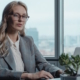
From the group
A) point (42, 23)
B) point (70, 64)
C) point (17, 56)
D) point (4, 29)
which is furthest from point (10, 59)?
point (42, 23)

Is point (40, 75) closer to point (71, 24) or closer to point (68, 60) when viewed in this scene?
point (68, 60)

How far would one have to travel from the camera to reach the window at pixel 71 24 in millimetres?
4422

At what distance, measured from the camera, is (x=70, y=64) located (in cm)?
150

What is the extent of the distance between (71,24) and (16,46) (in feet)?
7.87

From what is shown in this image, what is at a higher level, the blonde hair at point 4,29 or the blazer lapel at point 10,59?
the blonde hair at point 4,29

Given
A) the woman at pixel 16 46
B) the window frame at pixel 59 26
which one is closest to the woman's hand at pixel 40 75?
the woman at pixel 16 46

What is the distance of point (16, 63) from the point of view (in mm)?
2180

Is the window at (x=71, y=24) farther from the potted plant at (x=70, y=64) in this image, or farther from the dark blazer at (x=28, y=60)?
the potted plant at (x=70, y=64)

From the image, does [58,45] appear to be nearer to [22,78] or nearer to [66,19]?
[66,19]

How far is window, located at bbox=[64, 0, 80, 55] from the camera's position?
442 centimetres

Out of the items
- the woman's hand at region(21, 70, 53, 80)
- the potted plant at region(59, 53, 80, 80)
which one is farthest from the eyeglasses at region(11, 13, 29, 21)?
the potted plant at region(59, 53, 80, 80)

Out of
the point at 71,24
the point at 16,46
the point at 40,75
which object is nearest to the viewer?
the point at 40,75

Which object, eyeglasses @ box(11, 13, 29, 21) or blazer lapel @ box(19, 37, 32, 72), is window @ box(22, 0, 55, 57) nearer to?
blazer lapel @ box(19, 37, 32, 72)

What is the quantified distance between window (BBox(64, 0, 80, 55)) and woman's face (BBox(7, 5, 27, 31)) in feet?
7.82
